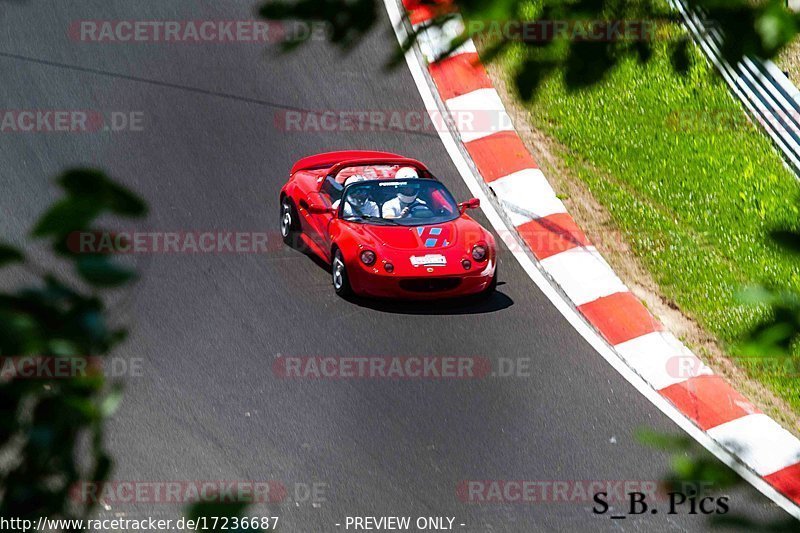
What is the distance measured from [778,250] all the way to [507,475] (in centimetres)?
503

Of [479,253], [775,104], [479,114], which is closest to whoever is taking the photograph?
[479,253]

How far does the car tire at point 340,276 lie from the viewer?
9398mm

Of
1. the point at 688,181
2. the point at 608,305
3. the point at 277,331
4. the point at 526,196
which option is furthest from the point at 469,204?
the point at 688,181

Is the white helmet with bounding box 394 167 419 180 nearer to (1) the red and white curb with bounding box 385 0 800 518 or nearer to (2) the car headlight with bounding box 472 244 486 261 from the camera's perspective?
(1) the red and white curb with bounding box 385 0 800 518

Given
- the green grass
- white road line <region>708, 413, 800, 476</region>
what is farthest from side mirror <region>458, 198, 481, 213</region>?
white road line <region>708, 413, 800, 476</region>

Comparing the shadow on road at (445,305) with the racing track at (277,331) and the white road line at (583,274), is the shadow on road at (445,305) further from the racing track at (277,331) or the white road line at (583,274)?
the white road line at (583,274)

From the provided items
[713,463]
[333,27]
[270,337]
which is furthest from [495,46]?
[270,337]

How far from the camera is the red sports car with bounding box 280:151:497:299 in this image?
364 inches

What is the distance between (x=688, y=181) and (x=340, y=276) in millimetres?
3635

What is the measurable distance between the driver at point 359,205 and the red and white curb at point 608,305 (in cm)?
140

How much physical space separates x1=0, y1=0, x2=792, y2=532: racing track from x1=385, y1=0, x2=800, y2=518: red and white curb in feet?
0.87

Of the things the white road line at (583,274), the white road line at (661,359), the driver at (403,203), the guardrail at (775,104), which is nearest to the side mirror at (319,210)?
the driver at (403,203)

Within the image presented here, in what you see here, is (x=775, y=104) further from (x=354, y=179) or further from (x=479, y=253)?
(x=354, y=179)

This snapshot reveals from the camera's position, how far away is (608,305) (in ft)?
30.6
